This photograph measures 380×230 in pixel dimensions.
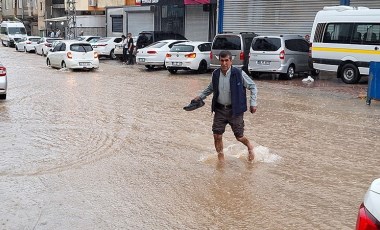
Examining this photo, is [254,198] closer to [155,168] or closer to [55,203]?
[155,168]

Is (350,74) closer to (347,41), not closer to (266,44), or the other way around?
(347,41)

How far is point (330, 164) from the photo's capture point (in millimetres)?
7371

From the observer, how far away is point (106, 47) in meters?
31.2

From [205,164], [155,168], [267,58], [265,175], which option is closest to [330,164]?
→ [265,175]

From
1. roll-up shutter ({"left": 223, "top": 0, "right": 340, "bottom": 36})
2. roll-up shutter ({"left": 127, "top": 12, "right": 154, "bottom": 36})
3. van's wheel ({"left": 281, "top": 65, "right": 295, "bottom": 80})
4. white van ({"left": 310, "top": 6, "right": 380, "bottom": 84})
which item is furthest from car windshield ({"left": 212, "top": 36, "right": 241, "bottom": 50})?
roll-up shutter ({"left": 127, "top": 12, "right": 154, "bottom": 36})

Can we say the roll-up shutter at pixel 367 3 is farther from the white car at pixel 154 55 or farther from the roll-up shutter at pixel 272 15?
the white car at pixel 154 55

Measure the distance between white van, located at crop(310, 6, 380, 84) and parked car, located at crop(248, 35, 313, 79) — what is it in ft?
3.19

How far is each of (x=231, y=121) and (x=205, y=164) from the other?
75 cm

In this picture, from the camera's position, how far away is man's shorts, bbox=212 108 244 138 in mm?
7250

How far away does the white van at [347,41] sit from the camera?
54.1 feet

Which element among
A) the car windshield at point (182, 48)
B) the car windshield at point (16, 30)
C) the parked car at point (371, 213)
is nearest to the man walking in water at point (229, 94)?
the parked car at point (371, 213)

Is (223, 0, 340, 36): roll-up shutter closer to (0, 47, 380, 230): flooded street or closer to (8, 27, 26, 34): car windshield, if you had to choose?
(0, 47, 380, 230): flooded street

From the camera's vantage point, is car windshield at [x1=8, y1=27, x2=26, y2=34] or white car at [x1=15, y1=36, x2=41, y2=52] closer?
white car at [x1=15, y1=36, x2=41, y2=52]

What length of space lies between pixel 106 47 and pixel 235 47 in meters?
13.5
